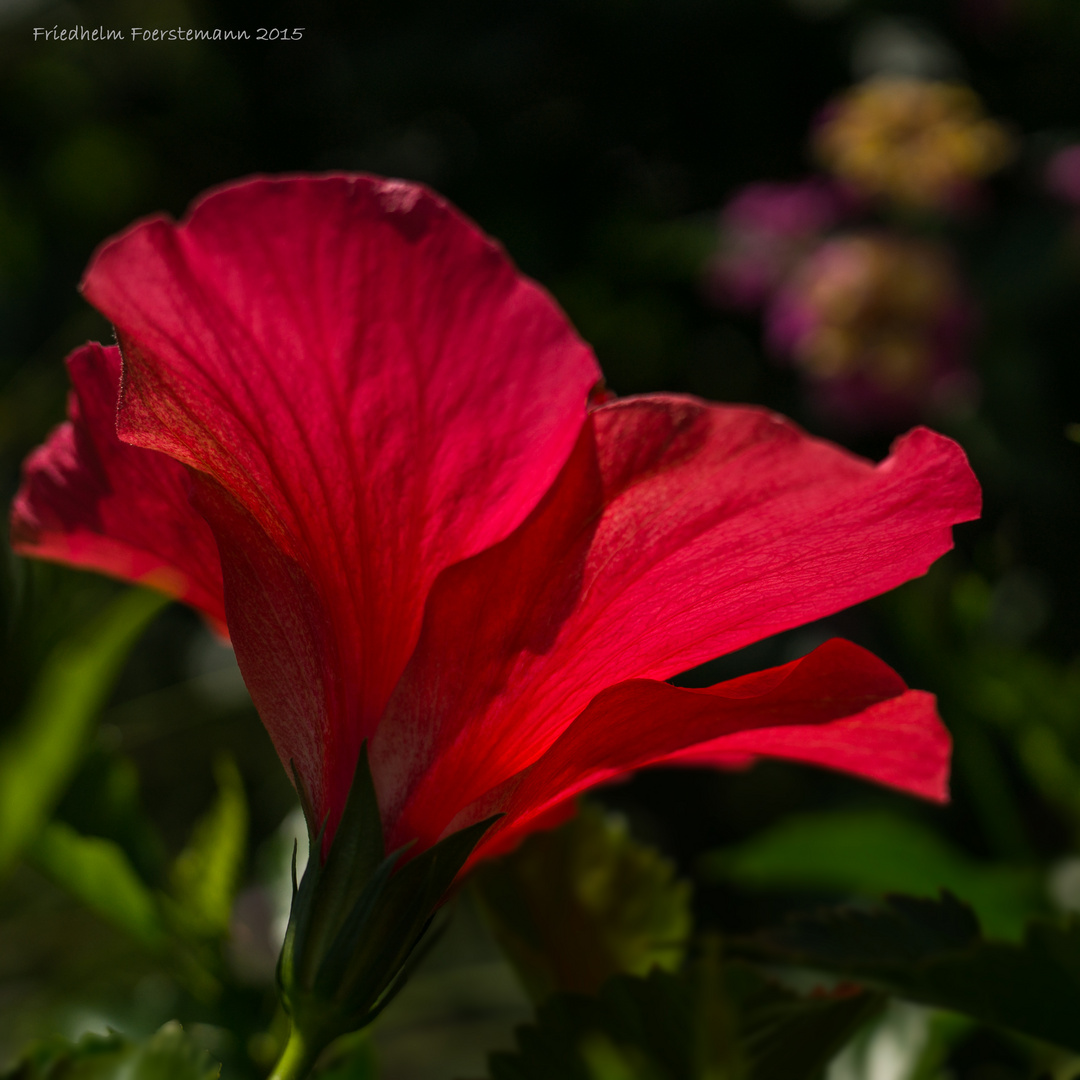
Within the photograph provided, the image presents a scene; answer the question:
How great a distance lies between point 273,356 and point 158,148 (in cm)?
187

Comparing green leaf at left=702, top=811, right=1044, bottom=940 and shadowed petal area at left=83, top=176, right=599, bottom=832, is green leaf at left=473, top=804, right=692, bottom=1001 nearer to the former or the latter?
shadowed petal area at left=83, top=176, right=599, bottom=832

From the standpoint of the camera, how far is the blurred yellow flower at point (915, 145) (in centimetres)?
136

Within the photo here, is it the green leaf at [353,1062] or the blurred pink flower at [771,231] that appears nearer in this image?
the green leaf at [353,1062]

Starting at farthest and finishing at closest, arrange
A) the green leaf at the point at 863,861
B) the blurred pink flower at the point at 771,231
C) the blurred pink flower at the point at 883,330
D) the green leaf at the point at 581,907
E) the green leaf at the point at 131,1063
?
the blurred pink flower at the point at 771,231 < the blurred pink flower at the point at 883,330 < the green leaf at the point at 863,861 < the green leaf at the point at 581,907 < the green leaf at the point at 131,1063

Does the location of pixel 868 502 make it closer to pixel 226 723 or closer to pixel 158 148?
pixel 226 723

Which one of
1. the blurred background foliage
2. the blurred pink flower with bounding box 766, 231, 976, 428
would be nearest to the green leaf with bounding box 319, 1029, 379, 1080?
the blurred background foliage

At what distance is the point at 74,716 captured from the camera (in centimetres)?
33

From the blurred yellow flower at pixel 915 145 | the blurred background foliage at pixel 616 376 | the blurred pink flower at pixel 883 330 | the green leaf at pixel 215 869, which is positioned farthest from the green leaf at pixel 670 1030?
the blurred yellow flower at pixel 915 145

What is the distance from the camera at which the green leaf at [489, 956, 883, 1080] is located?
0.30 metres

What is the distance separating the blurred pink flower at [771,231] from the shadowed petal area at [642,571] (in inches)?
48.1

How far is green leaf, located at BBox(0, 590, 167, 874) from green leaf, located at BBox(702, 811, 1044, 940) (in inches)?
15.5

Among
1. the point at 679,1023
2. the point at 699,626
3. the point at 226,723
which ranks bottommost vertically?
the point at 226,723

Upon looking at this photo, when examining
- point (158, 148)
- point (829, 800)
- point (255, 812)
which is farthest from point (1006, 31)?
point (255, 812)

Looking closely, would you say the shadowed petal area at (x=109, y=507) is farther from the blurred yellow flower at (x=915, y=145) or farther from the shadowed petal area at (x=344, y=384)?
the blurred yellow flower at (x=915, y=145)
